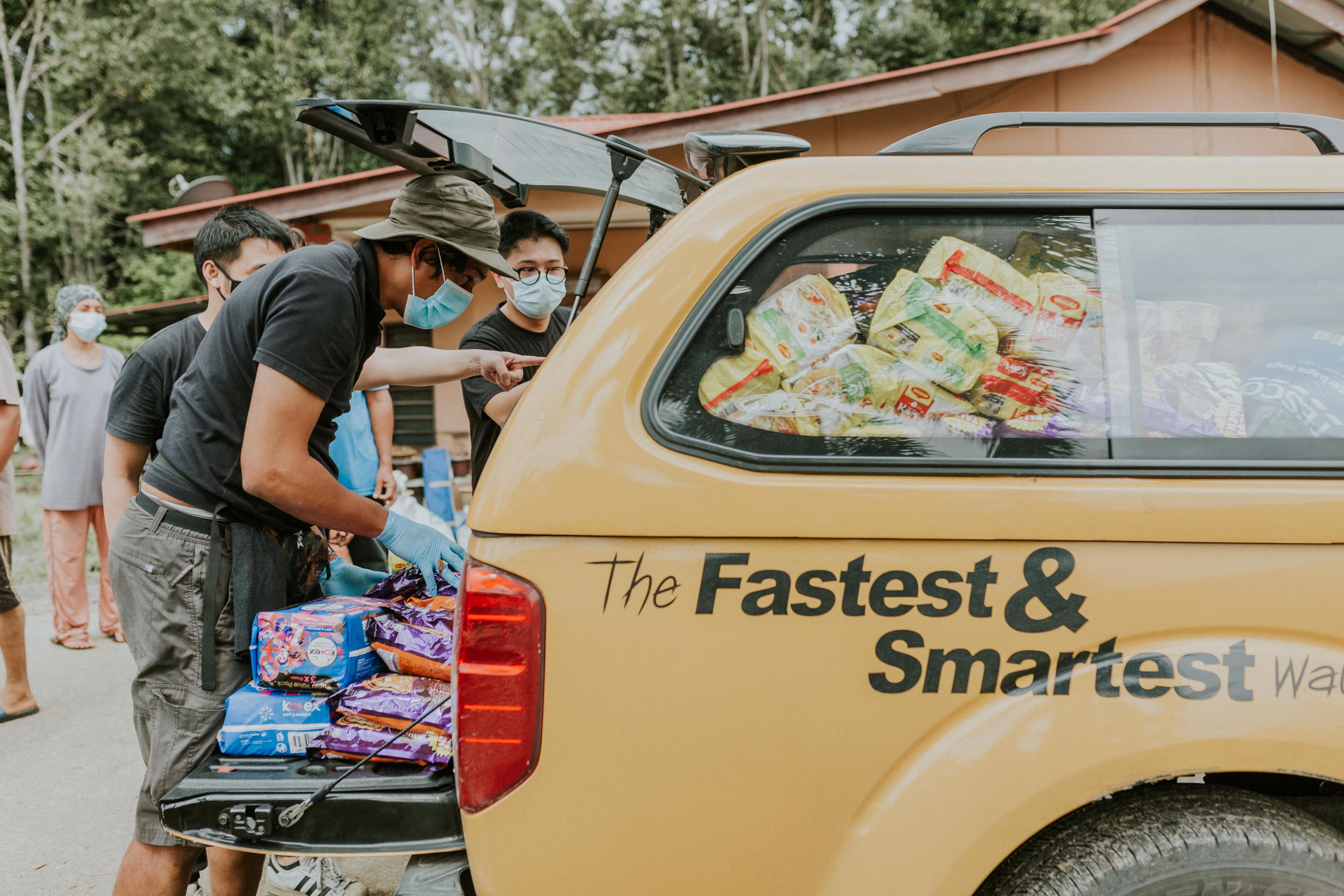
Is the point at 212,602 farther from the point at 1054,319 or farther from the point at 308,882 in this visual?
the point at 1054,319

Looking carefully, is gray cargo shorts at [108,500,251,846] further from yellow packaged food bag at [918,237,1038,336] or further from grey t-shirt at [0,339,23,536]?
grey t-shirt at [0,339,23,536]

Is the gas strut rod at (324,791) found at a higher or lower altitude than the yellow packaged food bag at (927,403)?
lower

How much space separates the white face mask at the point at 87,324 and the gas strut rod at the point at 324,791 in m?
4.26

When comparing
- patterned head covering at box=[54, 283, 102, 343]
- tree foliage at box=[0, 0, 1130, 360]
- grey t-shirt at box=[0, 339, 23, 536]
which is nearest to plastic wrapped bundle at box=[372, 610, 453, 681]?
grey t-shirt at box=[0, 339, 23, 536]

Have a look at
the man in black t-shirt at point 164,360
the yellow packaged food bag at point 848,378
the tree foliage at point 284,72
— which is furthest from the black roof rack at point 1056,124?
the tree foliage at point 284,72

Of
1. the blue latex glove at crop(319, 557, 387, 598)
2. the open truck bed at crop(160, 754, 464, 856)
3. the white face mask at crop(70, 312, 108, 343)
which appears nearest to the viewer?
the open truck bed at crop(160, 754, 464, 856)

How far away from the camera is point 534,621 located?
139 cm

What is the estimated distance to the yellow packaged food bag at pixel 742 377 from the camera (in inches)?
58.6

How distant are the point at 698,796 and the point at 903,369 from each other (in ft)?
2.67

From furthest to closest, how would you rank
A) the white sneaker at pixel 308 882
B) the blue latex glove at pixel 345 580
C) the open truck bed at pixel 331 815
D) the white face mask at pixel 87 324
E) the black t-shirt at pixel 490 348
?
the white face mask at pixel 87 324
the black t-shirt at pixel 490 348
the white sneaker at pixel 308 882
the blue latex glove at pixel 345 580
the open truck bed at pixel 331 815

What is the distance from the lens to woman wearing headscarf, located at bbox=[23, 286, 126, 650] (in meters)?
4.85

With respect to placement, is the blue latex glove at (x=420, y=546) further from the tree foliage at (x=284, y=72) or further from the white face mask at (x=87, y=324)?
the tree foliage at (x=284, y=72)

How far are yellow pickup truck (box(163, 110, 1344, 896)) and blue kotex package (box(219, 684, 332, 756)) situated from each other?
441 mm

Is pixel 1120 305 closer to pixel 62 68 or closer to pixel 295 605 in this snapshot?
pixel 295 605
